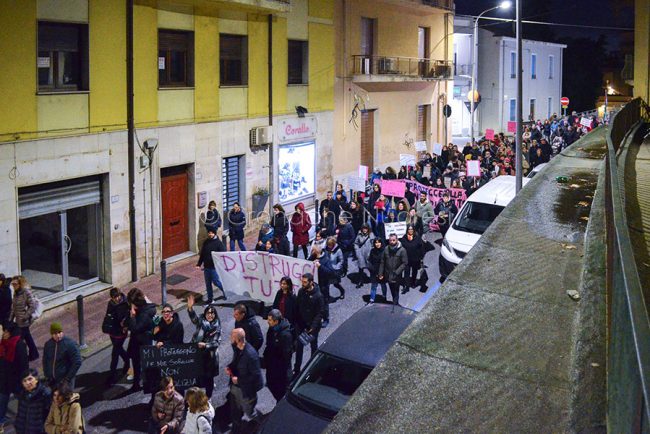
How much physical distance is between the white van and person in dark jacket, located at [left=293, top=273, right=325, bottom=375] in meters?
5.18

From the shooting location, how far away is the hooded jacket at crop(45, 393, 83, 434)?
8844 millimetres

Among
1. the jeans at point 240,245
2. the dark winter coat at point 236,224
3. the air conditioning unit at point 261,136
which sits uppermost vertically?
the air conditioning unit at point 261,136

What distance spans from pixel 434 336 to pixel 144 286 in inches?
507

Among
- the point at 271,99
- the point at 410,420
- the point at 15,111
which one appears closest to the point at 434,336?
the point at 410,420

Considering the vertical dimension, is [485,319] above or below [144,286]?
above

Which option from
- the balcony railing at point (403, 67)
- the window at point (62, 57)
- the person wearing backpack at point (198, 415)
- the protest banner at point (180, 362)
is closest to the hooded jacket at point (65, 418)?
the person wearing backpack at point (198, 415)

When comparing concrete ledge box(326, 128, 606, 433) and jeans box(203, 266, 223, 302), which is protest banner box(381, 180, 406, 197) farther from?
concrete ledge box(326, 128, 606, 433)

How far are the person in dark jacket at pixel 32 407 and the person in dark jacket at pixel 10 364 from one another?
1.13 metres

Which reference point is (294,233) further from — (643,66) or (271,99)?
(643,66)

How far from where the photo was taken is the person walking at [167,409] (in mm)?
8969

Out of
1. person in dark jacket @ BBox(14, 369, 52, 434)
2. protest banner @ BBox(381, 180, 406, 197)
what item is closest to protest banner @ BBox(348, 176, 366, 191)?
protest banner @ BBox(381, 180, 406, 197)

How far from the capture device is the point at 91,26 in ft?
53.9

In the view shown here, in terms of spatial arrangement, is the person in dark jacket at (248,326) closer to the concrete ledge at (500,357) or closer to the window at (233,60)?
the concrete ledge at (500,357)

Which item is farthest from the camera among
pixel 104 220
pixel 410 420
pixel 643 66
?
pixel 643 66
